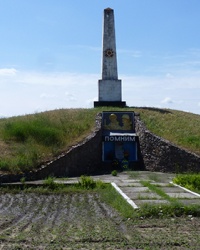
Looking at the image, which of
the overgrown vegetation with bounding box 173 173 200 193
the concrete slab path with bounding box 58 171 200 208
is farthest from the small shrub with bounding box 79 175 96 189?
the overgrown vegetation with bounding box 173 173 200 193

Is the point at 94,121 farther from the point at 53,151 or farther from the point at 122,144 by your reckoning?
the point at 53,151

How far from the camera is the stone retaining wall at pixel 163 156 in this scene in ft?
58.4

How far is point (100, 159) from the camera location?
20.9 m

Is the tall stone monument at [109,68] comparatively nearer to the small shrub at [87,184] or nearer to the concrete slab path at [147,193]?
the concrete slab path at [147,193]

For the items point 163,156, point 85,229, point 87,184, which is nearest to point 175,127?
point 163,156

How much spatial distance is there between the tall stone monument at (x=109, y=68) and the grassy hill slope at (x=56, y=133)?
2473 millimetres

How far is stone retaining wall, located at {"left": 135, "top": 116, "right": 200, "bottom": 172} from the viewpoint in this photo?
17.8 metres

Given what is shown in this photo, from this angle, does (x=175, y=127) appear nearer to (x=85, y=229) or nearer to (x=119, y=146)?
(x=119, y=146)

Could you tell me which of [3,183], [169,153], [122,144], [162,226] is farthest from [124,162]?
[162,226]

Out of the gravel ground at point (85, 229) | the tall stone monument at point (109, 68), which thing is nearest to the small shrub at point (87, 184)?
the gravel ground at point (85, 229)

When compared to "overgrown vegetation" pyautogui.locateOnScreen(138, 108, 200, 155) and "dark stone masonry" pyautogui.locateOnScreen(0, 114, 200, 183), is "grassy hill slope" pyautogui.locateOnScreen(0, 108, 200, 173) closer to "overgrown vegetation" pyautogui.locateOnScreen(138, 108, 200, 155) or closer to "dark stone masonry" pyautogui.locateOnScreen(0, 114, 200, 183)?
"overgrown vegetation" pyautogui.locateOnScreen(138, 108, 200, 155)

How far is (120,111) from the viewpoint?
2358 centimetres

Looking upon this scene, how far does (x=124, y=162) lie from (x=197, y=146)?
3.38 m

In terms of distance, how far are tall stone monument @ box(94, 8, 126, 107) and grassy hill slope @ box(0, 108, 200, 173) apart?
2.47 m
